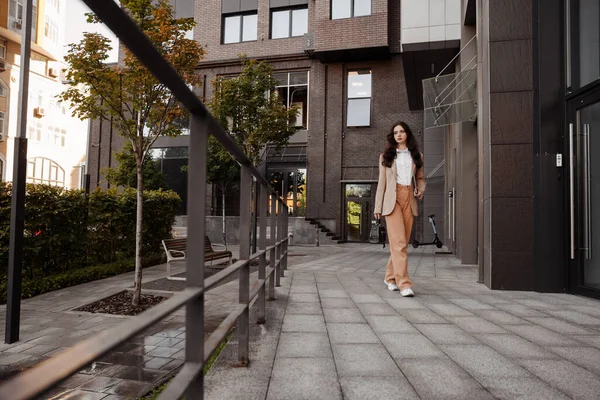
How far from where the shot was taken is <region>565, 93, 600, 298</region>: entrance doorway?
4.66 m

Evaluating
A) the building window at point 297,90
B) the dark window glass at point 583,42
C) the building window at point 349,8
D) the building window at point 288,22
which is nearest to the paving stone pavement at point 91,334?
the dark window glass at point 583,42

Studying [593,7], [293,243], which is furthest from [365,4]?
[593,7]

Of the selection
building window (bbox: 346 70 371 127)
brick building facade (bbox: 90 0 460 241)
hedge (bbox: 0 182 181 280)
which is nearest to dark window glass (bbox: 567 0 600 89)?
hedge (bbox: 0 182 181 280)

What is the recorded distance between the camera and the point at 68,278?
6719 millimetres

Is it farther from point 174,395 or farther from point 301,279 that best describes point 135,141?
point 174,395

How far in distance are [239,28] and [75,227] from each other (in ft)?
58.7

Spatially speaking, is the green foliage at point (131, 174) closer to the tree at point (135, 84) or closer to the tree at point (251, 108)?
the tree at point (251, 108)

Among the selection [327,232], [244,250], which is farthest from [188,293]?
[327,232]

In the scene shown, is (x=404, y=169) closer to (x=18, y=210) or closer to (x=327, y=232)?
(x=18, y=210)

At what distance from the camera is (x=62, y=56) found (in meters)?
5.51

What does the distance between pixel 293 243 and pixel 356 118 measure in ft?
23.0

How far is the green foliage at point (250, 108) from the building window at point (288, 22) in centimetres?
1081

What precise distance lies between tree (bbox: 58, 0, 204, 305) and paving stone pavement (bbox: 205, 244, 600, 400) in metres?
3.24

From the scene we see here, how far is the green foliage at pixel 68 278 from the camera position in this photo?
5930 millimetres
